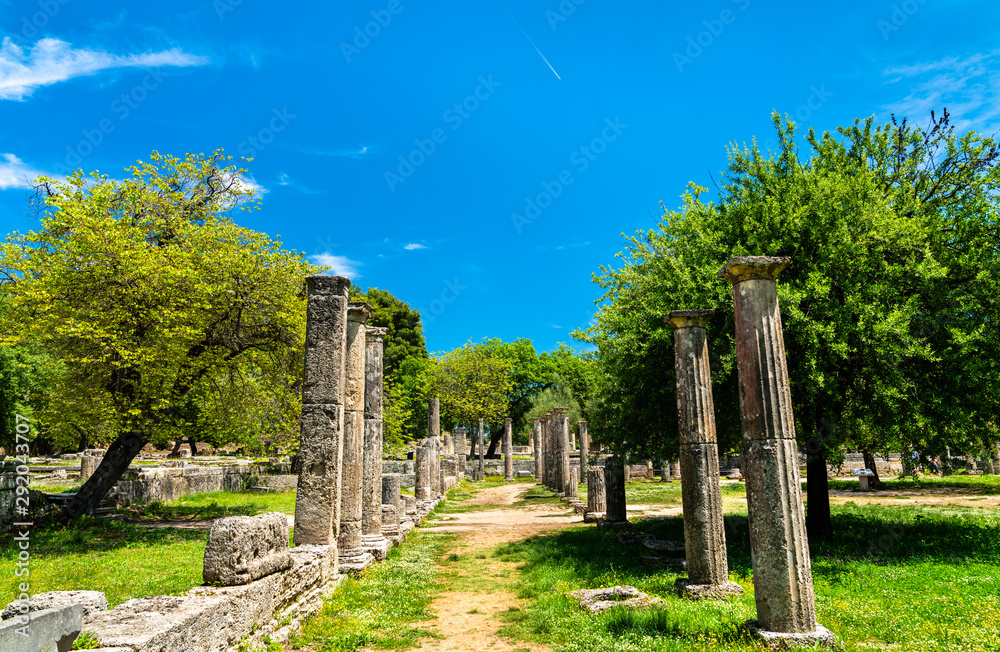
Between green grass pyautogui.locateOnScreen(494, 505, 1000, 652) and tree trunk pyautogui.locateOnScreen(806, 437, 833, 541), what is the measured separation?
0.36 metres

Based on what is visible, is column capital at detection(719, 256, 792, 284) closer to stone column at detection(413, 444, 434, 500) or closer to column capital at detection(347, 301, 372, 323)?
column capital at detection(347, 301, 372, 323)

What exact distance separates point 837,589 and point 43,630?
957 centimetres

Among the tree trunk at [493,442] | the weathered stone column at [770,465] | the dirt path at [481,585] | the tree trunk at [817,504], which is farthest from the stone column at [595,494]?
the tree trunk at [493,442]

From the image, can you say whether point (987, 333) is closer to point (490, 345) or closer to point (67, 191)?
point (67, 191)

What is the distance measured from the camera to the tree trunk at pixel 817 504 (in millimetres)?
12297

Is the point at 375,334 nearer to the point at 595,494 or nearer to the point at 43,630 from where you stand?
the point at 595,494

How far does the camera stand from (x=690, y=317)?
9.34 meters

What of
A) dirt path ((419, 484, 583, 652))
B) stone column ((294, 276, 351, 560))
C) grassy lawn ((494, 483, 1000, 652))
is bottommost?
dirt path ((419, 484, 583, 652))

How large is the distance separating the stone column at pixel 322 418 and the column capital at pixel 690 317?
5418 mm

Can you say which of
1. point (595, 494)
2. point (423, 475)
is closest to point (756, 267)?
point (595, 494)

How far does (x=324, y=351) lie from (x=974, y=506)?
20.4 meters

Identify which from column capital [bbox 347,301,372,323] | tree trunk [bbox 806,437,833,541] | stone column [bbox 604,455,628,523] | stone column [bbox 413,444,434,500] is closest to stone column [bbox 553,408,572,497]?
stone column [bbox 413,444,434,500]

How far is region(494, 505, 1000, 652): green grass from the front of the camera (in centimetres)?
628

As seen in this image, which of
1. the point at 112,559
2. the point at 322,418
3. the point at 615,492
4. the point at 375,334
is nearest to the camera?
the point at 322,418
